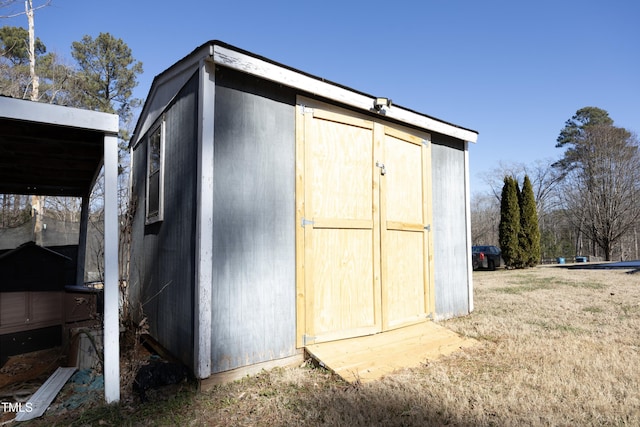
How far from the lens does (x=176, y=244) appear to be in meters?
3.48

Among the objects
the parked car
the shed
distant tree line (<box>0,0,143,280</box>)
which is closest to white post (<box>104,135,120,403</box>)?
the shed

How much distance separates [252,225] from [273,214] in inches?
9.5

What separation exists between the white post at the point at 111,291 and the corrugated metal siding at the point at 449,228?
12.7 ft

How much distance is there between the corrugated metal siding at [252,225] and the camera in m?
2.98

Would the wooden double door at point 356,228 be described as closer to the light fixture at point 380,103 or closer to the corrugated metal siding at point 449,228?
the light fixture at point 380,103

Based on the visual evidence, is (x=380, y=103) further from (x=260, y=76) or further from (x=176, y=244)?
(x=176, y=244)

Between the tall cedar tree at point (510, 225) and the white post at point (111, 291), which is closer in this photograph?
the white post at point (111, 291)

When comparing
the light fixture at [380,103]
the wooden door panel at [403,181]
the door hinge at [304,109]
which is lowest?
the wooden door panel at [403,181]

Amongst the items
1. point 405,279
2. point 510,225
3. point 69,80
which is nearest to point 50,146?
point 405,279

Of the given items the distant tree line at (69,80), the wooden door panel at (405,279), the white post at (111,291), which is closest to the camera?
the white post at (111,291)

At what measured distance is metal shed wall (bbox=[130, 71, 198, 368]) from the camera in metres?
3.13

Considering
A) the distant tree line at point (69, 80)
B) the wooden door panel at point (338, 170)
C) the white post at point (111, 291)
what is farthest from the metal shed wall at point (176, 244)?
the distant tree line at point (69, 80)

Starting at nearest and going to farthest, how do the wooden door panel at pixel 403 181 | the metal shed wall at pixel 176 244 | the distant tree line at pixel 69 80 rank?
the metal shed wall at pixel 176 244
the wooden door panel at pixel 403 181
the distant tree line at pixel 69 80

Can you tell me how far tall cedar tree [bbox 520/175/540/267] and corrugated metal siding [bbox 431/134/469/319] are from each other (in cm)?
1283
